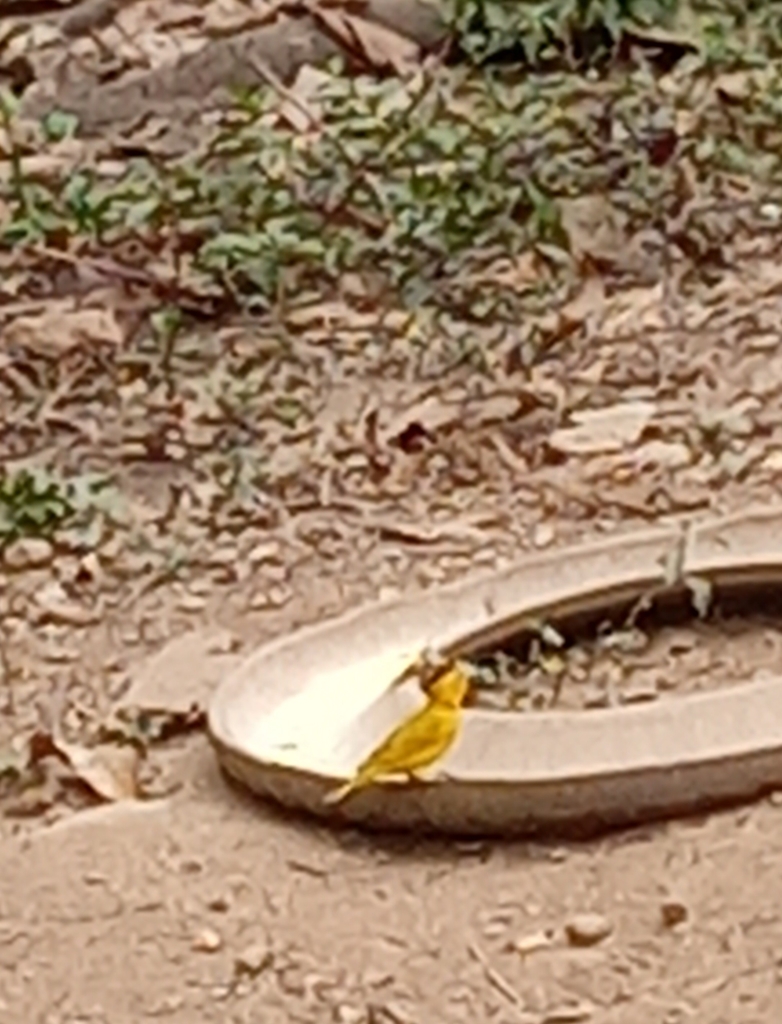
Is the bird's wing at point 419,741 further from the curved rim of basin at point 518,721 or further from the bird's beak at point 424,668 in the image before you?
the bird's beak at point 424,668

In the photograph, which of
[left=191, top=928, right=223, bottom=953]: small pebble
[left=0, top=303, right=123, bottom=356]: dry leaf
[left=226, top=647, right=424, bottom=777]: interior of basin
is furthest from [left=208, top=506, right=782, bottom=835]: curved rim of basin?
[left=0, top=303, right=123, bottom=356]: dry leaf

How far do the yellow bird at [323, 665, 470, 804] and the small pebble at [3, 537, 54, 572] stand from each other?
142cm

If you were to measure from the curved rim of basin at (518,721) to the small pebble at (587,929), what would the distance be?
0.20 meters

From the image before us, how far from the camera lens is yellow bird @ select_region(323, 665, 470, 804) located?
4316mm

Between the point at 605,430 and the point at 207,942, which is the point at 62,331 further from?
the point at 207,942

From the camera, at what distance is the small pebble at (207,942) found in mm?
4309

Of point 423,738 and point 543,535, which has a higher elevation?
point 423,738

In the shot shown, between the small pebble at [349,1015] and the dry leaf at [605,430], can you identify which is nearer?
the small pebble at [349,1015]

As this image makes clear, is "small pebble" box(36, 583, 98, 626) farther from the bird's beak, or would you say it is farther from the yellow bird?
the yellow bird

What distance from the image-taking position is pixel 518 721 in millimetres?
4383

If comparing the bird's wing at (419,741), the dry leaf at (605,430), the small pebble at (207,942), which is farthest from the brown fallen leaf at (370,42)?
the small pebble at (207,942)

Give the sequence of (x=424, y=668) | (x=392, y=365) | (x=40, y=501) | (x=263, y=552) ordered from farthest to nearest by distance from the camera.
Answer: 1. (x=392, y=365)
2. (x=40, y=501)
3. (x=263, y=552)
4. (x=424, y=668)

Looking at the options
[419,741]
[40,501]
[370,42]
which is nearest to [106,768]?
[419,741]

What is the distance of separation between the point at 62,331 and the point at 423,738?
2.35 m
